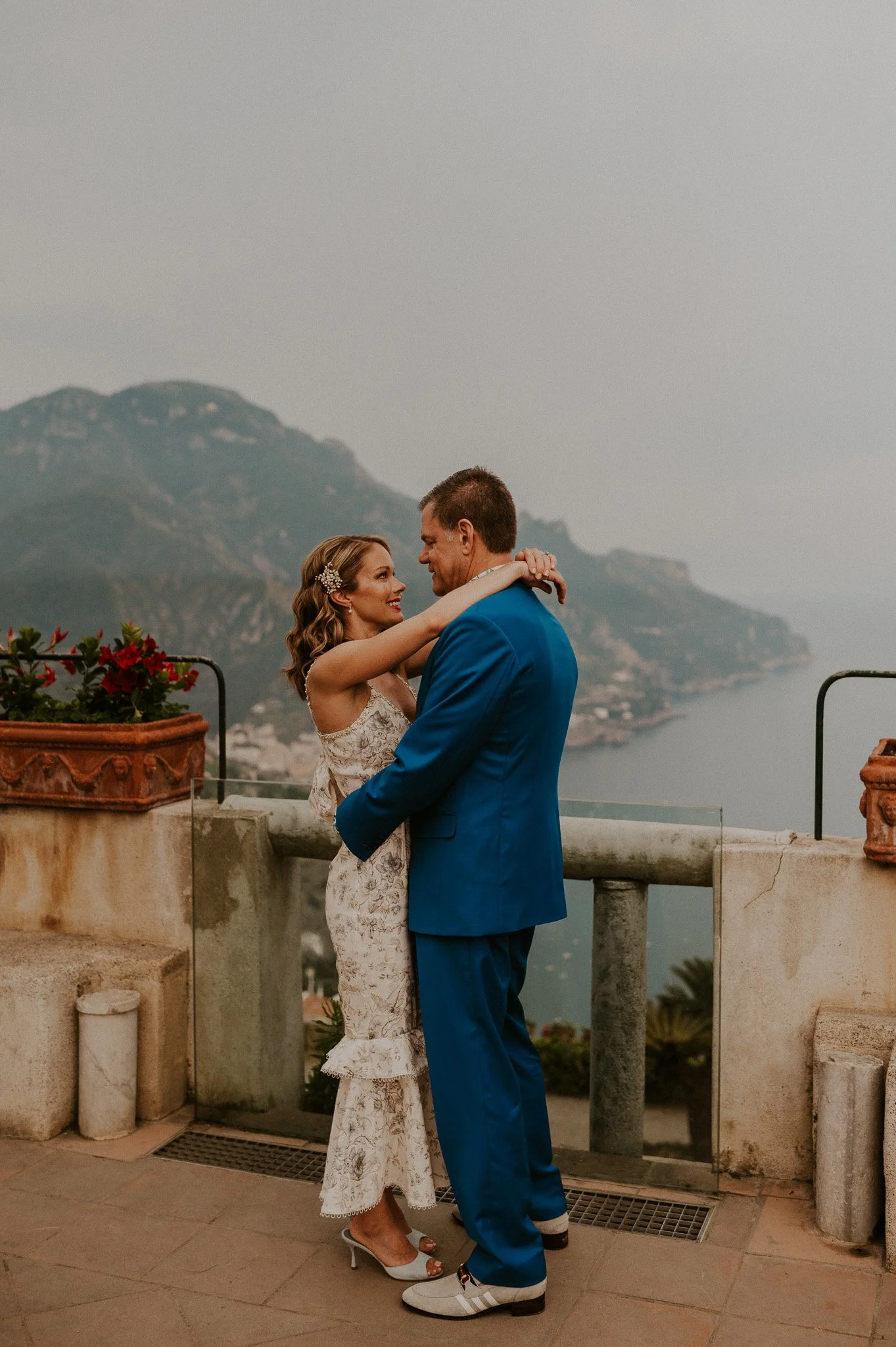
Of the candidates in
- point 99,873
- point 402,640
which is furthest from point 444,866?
point 99,873

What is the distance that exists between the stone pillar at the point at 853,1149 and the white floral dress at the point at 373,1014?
2.90ft


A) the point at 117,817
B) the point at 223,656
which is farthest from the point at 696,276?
the point at 117,817

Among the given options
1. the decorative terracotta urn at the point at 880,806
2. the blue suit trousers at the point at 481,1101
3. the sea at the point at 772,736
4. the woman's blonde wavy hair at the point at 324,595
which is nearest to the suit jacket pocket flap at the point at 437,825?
the blue suit trousers at the point at 481,1101

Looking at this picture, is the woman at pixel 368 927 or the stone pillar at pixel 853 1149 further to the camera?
the stone pillar at pixel 853 1149

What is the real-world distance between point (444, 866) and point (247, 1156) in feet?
4.27

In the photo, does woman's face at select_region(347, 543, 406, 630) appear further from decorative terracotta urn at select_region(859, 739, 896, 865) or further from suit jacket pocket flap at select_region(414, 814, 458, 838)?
decorative terracotta urn at select_region(859, 739, 896, 865)

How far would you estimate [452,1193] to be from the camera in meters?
3.00

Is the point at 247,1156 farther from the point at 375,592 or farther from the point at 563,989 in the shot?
the point at 375,592

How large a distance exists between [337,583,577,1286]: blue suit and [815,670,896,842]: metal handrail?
34.4 inches

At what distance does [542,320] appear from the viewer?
47906 millimetres

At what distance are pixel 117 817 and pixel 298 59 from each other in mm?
49679

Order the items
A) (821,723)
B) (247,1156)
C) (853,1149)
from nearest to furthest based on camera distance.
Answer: (853,1149) → (821,723) → (247,1156)

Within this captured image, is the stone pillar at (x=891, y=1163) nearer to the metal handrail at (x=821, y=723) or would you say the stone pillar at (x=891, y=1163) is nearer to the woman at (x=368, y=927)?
the metal handrail at (x=821, y=723)

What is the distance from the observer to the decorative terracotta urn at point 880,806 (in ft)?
9.47
